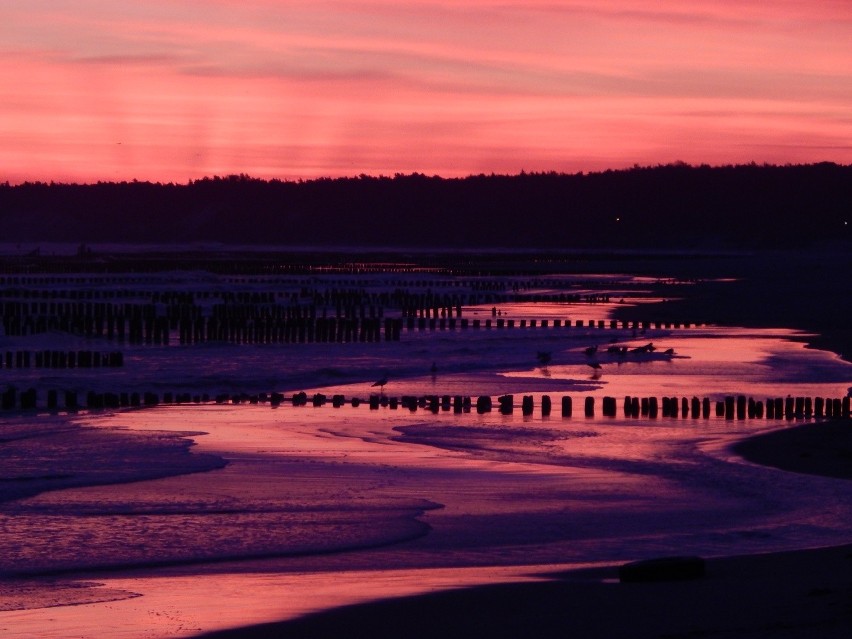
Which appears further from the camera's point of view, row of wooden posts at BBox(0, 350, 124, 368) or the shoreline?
row of wooden posts at BBox(0, 350, 124, 368)

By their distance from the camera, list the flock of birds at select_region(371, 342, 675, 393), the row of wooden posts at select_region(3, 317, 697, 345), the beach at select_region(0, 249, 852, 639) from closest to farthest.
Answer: the beach at select_region(0, 249, 852, 639) → the flock of birds at select_region(371, 342, 675, 393) → the row of wooden posts at select_region(3, 317, 697, 345)

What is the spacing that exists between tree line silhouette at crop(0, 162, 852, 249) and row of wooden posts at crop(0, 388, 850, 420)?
11228cm

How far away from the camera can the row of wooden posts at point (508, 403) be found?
1775 centimetres

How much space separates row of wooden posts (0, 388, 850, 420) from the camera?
699 inches

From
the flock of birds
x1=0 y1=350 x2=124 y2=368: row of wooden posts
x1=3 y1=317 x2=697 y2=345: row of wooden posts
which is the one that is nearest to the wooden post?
the flock of birds

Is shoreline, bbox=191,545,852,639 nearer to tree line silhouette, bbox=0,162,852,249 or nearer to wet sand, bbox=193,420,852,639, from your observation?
wet sand, bbox=193,420,852,639

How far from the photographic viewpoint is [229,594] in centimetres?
843

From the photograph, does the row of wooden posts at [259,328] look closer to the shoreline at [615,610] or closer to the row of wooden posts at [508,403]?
the row of wooden posts at [508,403]

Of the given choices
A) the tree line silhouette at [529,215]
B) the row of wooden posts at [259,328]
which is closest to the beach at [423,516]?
the row of wooden posts at [259,328]

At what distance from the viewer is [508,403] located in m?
18.6

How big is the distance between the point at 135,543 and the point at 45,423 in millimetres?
8004

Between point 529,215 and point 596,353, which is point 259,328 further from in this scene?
point 529,215

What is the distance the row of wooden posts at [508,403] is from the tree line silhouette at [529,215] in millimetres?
112277

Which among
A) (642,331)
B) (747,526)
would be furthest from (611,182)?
(747,526)
